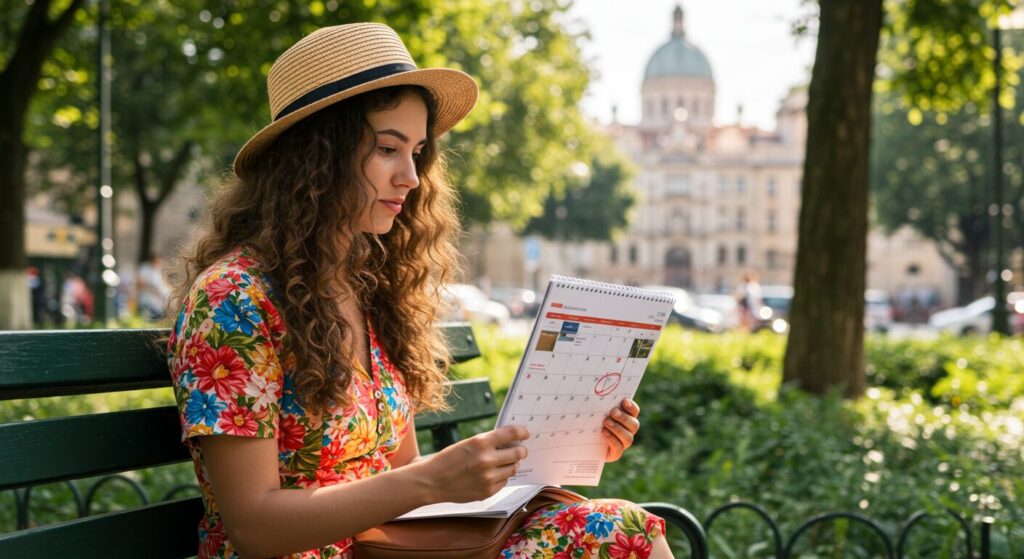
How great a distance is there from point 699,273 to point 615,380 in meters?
94.0

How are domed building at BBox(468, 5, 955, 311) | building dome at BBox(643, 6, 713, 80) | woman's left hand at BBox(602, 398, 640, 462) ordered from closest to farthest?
woman's left hand at BBox(602, 398, 640, 462)
domed building at BBox(468, 5, 955, 311)
building dome at BBox(643, 6, 713, 80)

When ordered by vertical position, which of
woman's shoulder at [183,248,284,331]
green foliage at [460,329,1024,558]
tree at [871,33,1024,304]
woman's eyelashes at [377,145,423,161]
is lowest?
green foliage at [460,329,1024,558]

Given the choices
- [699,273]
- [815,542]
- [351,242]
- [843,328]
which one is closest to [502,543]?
[351,242]

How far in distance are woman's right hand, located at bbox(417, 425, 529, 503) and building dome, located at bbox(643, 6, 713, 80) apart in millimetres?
114958

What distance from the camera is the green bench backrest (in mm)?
2029

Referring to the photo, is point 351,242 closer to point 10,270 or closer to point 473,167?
point 10,270

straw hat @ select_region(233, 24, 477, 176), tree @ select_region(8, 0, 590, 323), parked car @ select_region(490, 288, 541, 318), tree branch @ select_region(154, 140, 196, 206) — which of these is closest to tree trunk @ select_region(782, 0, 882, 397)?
straw hat @ select_region(233, 24, 477, 176)

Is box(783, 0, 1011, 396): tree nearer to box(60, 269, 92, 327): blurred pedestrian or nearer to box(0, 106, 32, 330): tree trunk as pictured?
box(0, 106, 32, 330): tree trunk

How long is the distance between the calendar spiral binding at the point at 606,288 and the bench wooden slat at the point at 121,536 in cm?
92

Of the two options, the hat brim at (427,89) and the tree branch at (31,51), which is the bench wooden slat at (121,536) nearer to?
the hat brim at (427,89)

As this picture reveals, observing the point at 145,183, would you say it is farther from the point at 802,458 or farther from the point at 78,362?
the point at 78,362

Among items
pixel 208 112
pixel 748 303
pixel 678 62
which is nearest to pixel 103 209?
pixel 208 112

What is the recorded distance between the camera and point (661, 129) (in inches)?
4412

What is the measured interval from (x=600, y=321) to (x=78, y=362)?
99cm
